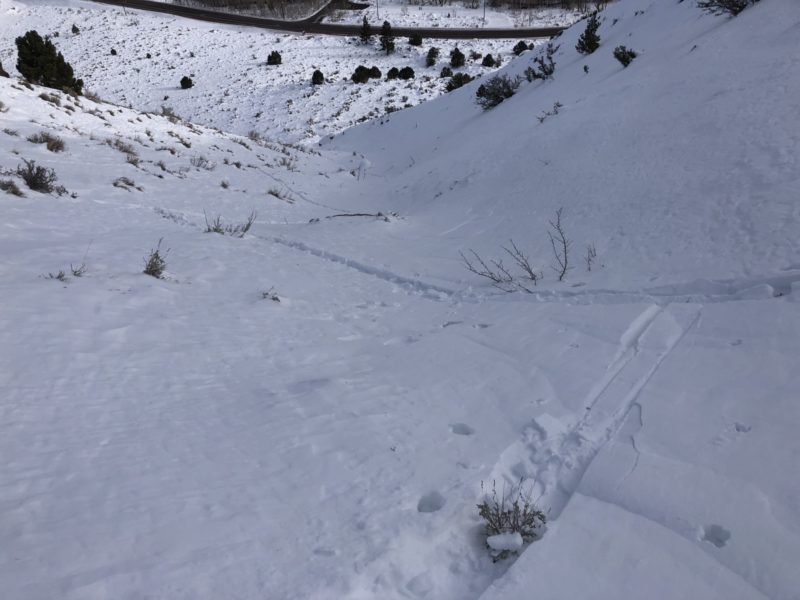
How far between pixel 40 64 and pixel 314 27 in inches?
984

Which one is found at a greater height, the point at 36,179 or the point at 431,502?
the point at 36,179

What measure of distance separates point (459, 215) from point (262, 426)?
579 cm

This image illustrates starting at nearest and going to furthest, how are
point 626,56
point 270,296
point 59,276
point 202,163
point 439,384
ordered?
1. point 439,384
2. point 59,276
3. point 270,296
4. point 626,56
5. point 202,163

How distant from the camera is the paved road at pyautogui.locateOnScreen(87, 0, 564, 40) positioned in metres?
31.3

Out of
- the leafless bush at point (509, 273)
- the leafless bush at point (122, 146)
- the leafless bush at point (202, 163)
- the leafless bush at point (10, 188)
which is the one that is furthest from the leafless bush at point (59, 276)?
the leafless bush at point (202, 163)

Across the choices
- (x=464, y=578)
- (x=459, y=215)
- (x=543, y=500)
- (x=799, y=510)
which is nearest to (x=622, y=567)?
(x=543, y=500)

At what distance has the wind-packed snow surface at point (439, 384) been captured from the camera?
5.85 ft

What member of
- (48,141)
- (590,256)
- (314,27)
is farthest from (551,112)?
(314,27)

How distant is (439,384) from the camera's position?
10.5ft

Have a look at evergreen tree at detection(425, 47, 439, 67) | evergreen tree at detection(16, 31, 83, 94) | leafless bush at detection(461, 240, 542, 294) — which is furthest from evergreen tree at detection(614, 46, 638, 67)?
evergreen tree at detection(425, 47, 439, 67)

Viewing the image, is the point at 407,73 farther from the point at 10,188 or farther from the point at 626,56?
the point at 10,188

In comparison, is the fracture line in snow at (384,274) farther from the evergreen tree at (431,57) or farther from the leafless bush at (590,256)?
the evergreen tree at (431,57)

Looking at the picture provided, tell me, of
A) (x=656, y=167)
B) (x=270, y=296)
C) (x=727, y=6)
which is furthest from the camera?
(x=727, y=6)

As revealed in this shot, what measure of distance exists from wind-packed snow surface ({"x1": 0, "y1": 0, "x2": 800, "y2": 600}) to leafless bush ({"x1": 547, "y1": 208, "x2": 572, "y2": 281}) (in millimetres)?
90
